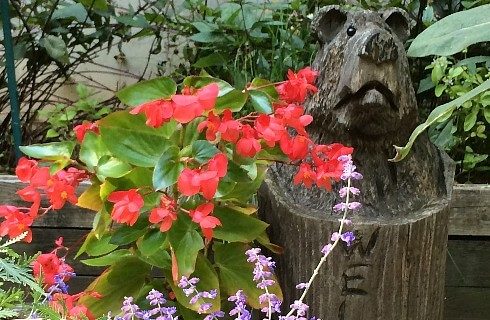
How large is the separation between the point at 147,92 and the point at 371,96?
0.35 meters

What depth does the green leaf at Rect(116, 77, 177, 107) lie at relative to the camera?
103 cm

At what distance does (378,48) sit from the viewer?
101 centimetres

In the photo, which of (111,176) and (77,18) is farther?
(77,18)

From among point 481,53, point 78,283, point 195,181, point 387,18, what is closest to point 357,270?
point 195,181

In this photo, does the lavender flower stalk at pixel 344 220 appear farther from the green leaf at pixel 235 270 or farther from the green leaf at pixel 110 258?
the green leaf at pixel 110 258

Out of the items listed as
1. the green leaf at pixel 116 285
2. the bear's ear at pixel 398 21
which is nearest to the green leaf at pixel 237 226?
the green leaf at pixel 116 285

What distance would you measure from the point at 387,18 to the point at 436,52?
49 cm

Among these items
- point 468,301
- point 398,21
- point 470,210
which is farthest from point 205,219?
point 468,301

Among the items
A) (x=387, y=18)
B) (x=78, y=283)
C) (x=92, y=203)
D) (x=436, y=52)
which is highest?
(x=387, y=18)

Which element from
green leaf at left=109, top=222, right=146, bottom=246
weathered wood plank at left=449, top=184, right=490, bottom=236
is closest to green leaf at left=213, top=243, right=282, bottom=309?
green leaf at left=109, top=222, right=146, bottom=246

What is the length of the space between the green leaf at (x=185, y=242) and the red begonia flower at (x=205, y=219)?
5 centimetres

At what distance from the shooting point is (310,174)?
1.00 m

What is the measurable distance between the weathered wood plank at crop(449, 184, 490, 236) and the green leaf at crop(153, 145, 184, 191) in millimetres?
843

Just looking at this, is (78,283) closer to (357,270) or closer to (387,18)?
(357,270)
